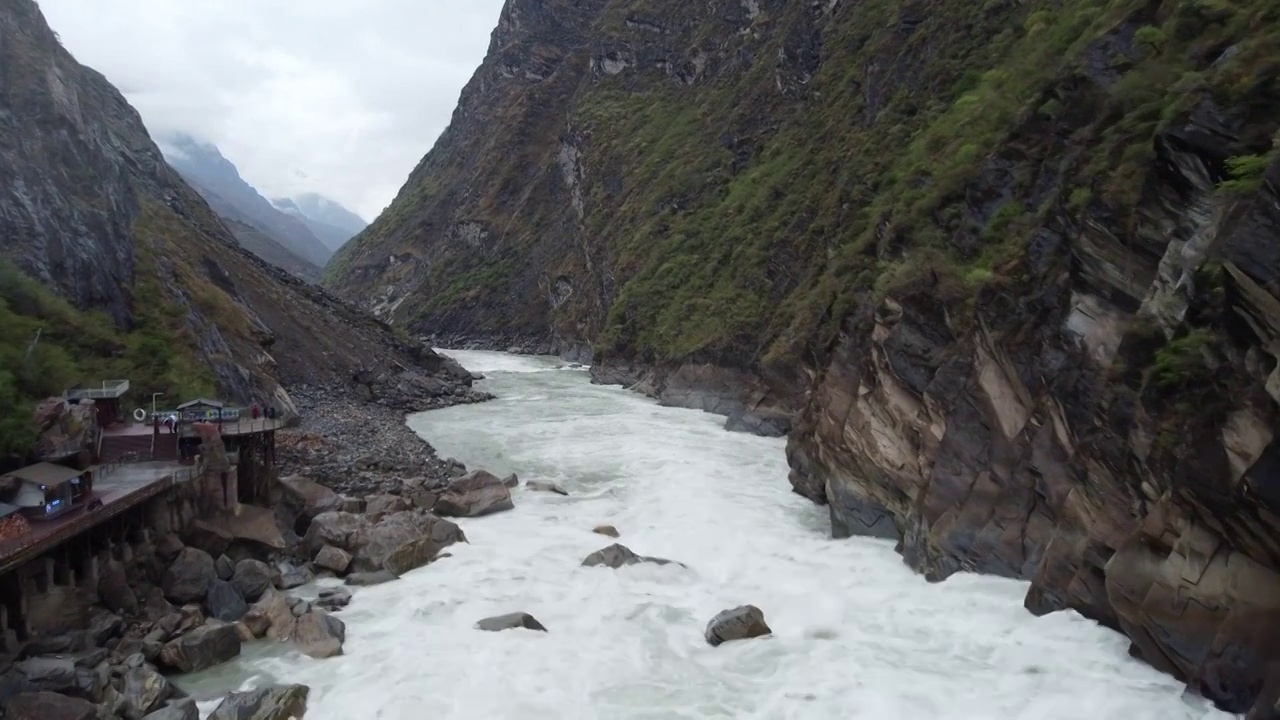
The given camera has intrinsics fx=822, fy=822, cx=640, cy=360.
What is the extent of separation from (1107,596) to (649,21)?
332 ft

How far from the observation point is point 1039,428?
17.0 meters

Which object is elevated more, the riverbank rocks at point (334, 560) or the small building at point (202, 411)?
the small building at point (202, 411)

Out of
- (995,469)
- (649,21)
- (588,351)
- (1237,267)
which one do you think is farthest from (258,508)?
(649,21)

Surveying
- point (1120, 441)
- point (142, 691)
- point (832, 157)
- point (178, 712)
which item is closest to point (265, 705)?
point (178, 712)

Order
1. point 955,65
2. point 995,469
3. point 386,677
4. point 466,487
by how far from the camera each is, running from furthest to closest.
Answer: point 955,65 → point 466,487 → point 995,469 → point 386,677

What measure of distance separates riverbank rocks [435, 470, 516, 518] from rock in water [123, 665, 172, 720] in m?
11.4

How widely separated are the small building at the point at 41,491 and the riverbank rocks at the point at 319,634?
585 centimetres

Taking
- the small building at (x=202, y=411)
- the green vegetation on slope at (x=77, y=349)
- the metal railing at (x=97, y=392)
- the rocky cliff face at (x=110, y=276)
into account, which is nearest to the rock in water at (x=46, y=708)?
the green vegetation on slope at (x=77, y=349)

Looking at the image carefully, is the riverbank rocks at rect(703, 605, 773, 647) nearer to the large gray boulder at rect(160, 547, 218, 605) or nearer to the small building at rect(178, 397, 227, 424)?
the large gray boulder at rect(160, 547, 218, 605)

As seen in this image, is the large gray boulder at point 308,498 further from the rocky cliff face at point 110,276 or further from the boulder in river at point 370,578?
the rocky cliff face at point 110,276

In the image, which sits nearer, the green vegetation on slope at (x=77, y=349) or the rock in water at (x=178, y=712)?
A: the rock in water at (x=178, y=712)

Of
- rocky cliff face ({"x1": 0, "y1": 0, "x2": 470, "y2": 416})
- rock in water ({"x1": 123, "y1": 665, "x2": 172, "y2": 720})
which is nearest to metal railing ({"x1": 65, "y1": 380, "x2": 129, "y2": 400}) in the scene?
rocky cliff face ({"x1": 0, "y1": 0, "x2": 470, "y2": 416})

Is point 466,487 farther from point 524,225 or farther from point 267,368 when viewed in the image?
point 524,225

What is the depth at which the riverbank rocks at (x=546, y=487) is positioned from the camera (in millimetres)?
28109
